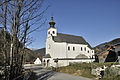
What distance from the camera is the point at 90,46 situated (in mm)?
38688

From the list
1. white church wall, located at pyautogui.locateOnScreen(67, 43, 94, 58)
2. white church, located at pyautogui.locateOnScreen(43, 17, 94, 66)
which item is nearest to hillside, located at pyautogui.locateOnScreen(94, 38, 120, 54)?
A: white church wall, located at pyautogui.locateOnScreen(67, 43, 94, 58)

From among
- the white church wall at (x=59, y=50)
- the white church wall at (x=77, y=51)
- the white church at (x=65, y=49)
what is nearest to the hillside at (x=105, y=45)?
the white church wall at (x=77, y=51)

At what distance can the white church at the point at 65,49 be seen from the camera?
31019 mm

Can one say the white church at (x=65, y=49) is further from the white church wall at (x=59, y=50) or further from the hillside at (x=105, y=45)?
the hillside at (x=105, y=45)

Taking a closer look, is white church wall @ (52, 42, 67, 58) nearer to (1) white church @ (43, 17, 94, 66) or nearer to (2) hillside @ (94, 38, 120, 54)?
(1) white church @ (43, 17, 94, 66)

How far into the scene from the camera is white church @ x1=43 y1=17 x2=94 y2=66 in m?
31.0

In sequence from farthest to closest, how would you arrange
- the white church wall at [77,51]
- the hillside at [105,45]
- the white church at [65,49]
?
the white church wall at [77,51] → the white church at [65,49] → the hillside at [105,45]

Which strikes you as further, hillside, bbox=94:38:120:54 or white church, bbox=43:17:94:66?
white church, bbox=43:17:94:66

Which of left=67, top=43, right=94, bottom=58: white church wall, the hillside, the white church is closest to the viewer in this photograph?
the hillside

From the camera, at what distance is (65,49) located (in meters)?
32.2

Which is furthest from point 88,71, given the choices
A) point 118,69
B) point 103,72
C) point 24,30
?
point 24,30

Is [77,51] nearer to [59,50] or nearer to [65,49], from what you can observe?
[65,49]

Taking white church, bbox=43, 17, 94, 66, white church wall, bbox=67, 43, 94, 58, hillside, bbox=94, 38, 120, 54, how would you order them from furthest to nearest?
white church wall, bbox=67, 43, 94, 58 → white church, bbox=43, 17, 94, 66 → hillside, bbox=94, 38, 120, 54

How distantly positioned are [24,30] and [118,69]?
32.8 feet
